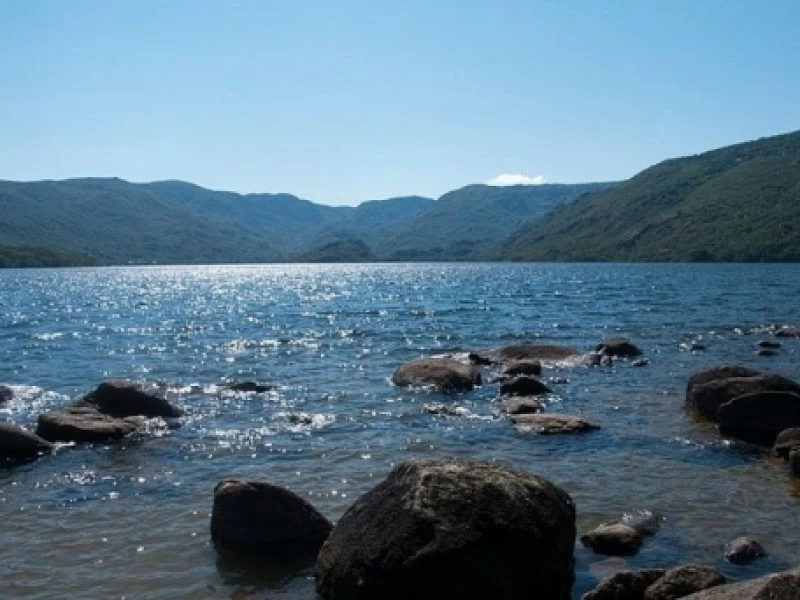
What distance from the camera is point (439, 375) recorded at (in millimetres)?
34719

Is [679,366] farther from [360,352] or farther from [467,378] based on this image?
[360,352]

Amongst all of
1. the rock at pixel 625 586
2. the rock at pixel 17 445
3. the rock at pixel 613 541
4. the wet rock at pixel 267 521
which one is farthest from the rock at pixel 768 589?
the rock at pixel 17 445

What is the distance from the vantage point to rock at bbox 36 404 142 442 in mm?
24250

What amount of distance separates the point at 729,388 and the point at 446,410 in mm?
10047

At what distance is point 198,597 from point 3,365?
130ft

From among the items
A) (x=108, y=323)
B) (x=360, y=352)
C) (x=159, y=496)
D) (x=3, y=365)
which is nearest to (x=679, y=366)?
(x=360, y=352)

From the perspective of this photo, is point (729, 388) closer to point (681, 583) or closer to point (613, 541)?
point (613, 541)

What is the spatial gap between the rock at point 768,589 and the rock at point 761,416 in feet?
50.0

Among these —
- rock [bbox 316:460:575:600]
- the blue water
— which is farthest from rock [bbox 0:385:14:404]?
rock [bbox 316:460:575:600]

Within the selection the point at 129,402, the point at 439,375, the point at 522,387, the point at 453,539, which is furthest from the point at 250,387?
the point at 453,539

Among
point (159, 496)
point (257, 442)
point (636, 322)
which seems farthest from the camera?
point (636, 322)

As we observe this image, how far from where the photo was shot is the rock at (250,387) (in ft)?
115

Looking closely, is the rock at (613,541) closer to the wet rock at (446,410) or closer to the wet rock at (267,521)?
the wet rock at (267,521)

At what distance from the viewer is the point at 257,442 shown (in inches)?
953
